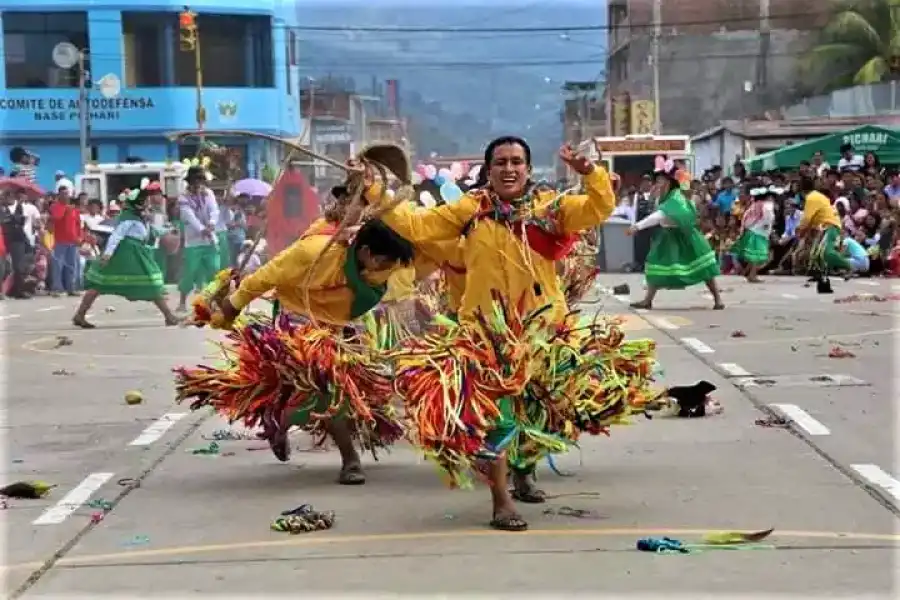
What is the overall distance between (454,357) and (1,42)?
3946 cm

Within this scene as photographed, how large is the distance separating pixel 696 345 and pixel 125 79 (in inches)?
1283

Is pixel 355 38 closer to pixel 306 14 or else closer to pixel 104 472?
pixel 306 14

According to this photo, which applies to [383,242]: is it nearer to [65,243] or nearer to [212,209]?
[212,209]

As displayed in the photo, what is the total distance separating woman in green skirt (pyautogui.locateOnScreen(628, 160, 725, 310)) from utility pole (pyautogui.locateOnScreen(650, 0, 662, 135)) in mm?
28381

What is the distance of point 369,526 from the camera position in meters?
6.76

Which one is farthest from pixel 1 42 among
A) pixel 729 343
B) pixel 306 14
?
pixel 306 14

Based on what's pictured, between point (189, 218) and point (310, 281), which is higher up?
point (189, 218)

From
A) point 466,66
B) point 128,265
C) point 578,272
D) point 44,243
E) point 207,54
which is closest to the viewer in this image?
point 466,66

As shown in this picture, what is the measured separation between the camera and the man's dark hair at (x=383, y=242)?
740cm

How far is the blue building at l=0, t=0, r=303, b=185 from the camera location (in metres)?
42.6

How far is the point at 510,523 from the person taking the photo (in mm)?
6480

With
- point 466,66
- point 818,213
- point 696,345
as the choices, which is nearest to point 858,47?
point 818,213

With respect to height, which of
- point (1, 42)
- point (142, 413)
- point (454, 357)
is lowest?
point (142, 413)

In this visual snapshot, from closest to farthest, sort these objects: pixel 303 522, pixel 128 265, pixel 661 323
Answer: pixel 303 522, pixel 661 323, pixel 128 265
